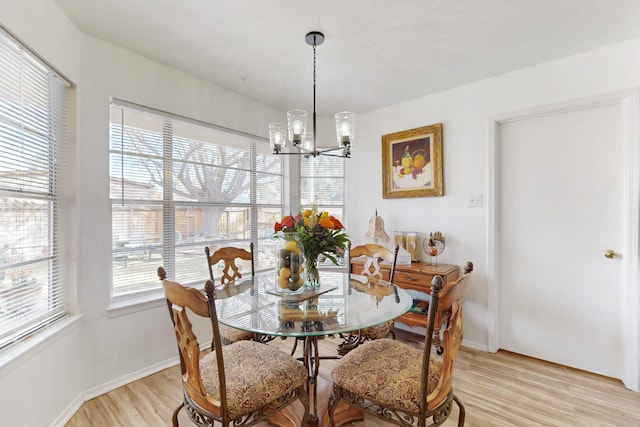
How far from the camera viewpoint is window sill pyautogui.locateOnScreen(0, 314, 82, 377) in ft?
4.55

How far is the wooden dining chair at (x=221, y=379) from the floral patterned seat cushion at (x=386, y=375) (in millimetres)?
238

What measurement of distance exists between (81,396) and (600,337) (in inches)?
152

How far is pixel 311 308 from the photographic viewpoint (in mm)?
1578

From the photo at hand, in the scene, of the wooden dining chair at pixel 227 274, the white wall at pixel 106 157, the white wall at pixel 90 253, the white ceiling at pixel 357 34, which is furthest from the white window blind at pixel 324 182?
the white wall at pixel 90 253

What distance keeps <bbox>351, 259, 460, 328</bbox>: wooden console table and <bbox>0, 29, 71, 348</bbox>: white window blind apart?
2608 millimetres

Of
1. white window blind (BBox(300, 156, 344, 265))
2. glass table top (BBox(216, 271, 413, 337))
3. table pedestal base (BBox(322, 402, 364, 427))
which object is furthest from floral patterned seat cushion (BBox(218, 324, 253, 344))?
white window blind (BBox(300, 156, 344, 265))

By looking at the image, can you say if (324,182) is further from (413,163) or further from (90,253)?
(90,253)

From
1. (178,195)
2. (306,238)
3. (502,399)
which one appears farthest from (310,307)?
(178,195)

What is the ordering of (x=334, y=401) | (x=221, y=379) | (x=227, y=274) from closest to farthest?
(x=221, y=379)
(x=334, y=401)
(x=227, y=274)

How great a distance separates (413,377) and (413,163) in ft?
7.57

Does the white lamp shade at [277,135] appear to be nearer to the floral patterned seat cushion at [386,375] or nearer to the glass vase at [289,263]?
the glass vase at [289,263]

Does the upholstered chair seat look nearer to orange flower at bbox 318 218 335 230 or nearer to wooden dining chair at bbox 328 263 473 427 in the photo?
wooden dining chair at bbox 328 263 473 427

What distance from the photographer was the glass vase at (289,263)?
5.76 ft

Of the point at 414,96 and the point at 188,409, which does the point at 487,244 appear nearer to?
the point at 414,96
